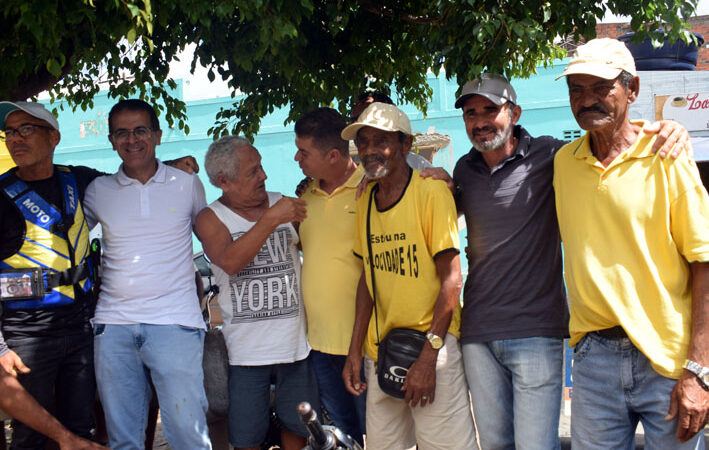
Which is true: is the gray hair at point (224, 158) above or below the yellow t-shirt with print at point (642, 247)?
above

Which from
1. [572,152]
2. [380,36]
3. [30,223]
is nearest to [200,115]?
[380,36]

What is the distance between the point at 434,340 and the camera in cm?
296

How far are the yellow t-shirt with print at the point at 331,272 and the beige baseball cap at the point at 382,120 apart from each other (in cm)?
47

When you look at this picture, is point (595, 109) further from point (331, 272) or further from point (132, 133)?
point (132, 133)

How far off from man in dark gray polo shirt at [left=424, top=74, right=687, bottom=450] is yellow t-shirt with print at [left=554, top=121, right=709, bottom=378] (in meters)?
0.27

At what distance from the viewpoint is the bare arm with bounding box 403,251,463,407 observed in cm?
297

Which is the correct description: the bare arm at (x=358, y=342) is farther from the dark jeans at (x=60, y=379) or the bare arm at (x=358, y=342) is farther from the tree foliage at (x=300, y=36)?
the dark jeans at (x=60, y=379)

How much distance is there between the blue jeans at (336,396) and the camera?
11.6ft

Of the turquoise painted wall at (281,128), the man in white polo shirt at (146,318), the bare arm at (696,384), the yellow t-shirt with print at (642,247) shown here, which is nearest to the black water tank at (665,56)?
the turquoise painted wall at (281,128)

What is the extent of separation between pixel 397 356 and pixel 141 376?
137cm

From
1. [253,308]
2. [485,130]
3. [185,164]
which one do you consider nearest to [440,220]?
[485,130]

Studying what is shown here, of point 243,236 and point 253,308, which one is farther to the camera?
point 253,308

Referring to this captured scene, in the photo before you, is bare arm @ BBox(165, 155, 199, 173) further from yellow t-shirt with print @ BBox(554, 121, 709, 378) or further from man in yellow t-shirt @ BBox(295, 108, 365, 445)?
yellow t-shirt with print @ BBox(554, 121, 709, 378)

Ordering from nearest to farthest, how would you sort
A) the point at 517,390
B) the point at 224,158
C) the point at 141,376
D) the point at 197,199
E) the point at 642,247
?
the point at 642,247 < the point at 517,390 < the point at 141,376 < the point at 224,158 < the point at 197,199
